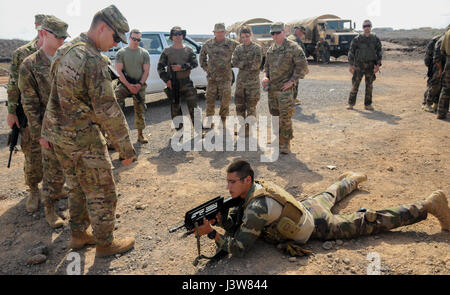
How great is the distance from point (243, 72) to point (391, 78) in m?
9.30

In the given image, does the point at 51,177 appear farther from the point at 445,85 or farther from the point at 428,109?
the point at 428,109

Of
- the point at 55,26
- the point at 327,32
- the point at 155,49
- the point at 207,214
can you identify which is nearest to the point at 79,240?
the point at 207,214

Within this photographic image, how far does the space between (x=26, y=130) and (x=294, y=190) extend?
3.14 meters

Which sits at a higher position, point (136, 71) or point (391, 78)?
point (136, 71)

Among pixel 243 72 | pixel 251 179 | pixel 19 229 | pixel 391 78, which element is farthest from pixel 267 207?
pixel 391 78

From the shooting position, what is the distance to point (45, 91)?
349 cm

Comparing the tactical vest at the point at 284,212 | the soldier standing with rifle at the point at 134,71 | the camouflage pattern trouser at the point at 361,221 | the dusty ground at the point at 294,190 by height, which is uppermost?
the soldier standing with rifle at the point at 134,71

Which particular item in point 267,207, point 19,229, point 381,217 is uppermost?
point 267,207

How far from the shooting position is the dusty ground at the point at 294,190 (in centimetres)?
283

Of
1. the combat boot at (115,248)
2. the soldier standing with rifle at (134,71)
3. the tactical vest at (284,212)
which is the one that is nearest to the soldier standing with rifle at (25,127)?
the combat boot at (115,248)

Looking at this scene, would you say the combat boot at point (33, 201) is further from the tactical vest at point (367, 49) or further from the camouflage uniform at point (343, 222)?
the tactical vest at point (367, 49)

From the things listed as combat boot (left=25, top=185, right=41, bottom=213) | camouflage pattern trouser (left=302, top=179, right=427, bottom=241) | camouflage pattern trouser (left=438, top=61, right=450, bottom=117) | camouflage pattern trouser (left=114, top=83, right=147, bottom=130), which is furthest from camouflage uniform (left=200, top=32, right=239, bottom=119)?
camouflage pattern trouser (left=438, top=61, right=450, bottom=117)

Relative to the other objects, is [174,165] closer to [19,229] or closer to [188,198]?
[188,198]

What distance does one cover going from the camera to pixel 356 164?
490 centimetres
